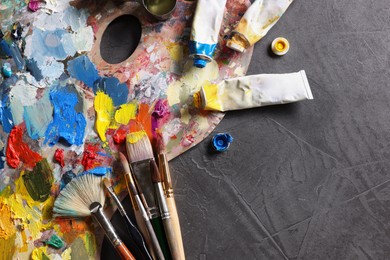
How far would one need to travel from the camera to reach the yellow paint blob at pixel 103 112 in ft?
4.68

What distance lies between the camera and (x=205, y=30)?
1.41 meters

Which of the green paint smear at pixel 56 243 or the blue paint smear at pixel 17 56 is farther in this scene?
the blue paint smear at pixel 17 56

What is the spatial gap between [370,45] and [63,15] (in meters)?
1.03

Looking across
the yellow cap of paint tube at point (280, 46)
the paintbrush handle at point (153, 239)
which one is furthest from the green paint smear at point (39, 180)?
the yellow cap of paint tube at point (280, 46)

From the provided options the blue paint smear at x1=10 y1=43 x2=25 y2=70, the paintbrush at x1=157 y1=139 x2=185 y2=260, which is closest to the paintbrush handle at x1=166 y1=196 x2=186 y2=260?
the paintbrush at x1=157 y1=139 x2=185 y2=260

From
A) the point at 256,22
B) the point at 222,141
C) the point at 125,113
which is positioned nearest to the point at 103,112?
the point at 125,113

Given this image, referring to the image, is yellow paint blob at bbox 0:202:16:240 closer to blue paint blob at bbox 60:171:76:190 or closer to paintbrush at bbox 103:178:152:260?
blue paint blob at bbox 60:171:76:190

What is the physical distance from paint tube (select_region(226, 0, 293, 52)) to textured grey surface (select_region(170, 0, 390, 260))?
2.2 inches

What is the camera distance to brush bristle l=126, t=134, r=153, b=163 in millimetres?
1349

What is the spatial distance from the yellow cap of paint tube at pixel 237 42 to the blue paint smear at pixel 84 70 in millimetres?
446

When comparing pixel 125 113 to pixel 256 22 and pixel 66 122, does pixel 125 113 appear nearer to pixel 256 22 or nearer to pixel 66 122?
pixel 66 122

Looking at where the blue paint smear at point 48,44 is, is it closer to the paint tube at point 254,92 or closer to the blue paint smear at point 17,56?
the blue paint smear at point 17,56

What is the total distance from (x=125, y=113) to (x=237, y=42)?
42 centimetres

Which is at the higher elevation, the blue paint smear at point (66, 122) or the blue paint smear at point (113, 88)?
the blue paint smear at point (113, 88)
